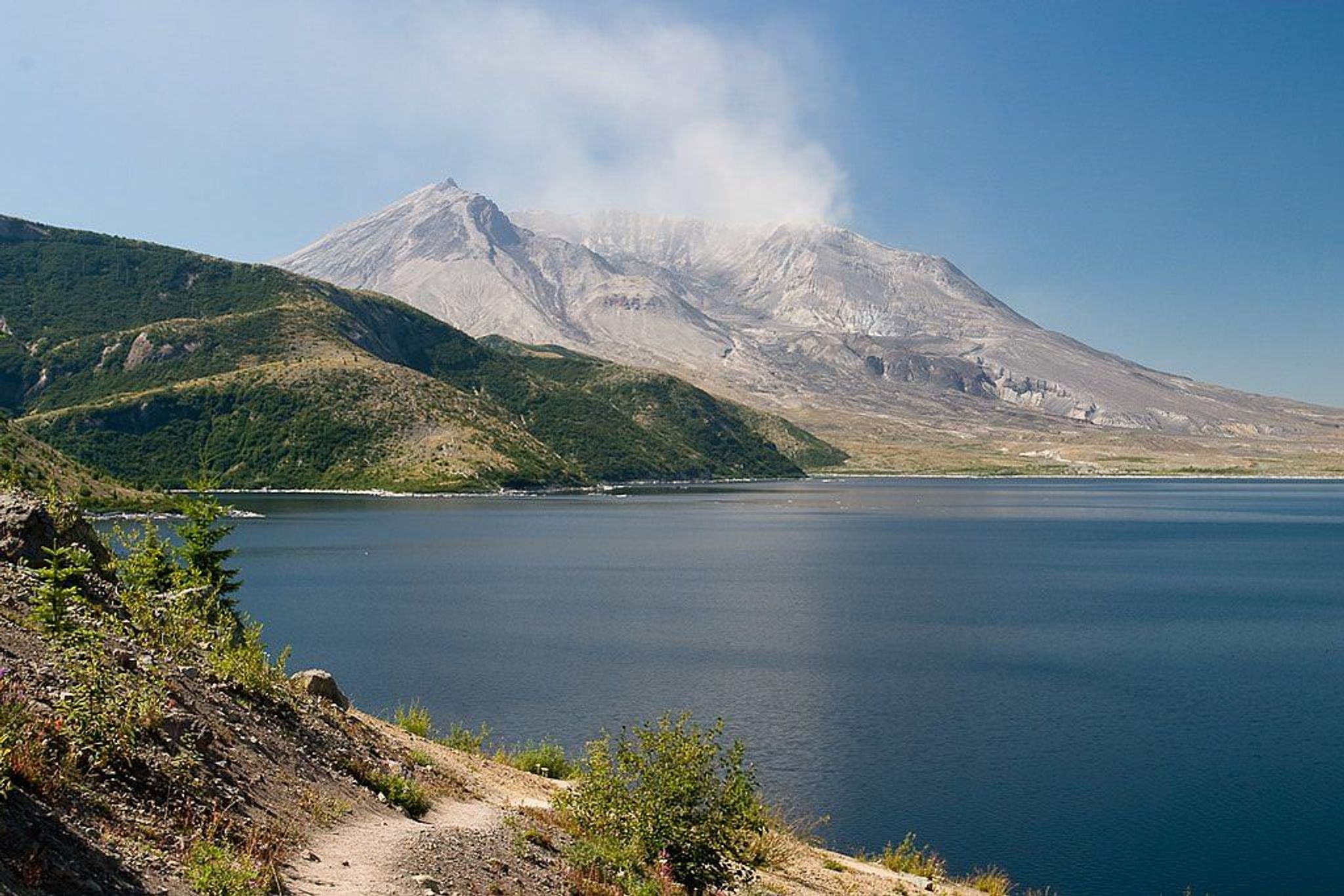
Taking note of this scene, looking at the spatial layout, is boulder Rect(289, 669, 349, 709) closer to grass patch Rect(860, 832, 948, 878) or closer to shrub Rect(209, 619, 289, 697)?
shrub Rect(209, 619, 289, 697)

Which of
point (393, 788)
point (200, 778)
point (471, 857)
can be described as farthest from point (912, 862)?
point (200, 778)

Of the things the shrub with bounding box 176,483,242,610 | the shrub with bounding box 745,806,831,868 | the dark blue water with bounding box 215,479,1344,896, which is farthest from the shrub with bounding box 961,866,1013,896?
the shrub with bounding box 176,483,242,610

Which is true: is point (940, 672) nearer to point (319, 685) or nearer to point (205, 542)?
point (205, 542)

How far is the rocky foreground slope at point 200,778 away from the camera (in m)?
13.4

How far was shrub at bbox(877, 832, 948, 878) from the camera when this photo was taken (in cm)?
2983

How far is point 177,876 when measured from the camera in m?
13.5

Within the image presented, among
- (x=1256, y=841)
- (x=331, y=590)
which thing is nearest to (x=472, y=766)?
(x=1256, y=841)

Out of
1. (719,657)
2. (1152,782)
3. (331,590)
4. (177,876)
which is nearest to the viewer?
(177,876)

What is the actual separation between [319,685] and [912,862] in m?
18.2

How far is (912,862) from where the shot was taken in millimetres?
30688

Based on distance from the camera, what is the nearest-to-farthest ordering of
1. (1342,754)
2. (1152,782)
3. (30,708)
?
(30,708) < (1152,782) < (1342,754)

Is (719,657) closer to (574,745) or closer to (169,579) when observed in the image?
(574,745)

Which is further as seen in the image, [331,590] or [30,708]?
[331,590]

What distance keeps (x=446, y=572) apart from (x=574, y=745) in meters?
69.0
